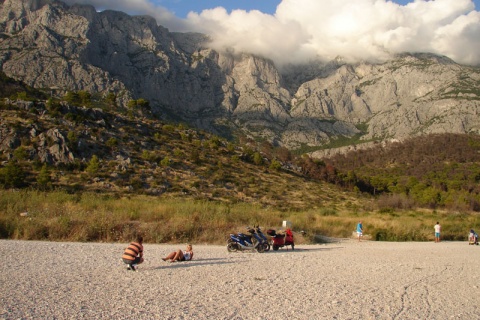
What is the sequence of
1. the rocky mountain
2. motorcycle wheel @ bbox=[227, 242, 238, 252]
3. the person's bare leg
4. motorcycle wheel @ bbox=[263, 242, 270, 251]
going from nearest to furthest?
1. the person's bare leg
2. motorcycle wheel @ bbox=[227, 242, 238, 252]
3. motorcycle wheel @ bbox=[263, 242, 270, 251]
4. the rocky mountain

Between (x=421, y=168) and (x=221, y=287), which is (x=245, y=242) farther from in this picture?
(x=421, y=168)

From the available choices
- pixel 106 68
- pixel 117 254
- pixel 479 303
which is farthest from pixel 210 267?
pixel 106 68

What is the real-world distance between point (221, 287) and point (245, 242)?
18.7 ft

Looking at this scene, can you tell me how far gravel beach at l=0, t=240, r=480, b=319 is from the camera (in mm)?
5984

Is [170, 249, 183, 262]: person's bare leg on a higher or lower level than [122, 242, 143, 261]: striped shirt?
lower

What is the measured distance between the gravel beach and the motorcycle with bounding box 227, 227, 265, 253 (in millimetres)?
1060

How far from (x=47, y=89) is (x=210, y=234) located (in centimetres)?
13672

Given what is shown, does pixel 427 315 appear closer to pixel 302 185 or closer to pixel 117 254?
pixel 117 254

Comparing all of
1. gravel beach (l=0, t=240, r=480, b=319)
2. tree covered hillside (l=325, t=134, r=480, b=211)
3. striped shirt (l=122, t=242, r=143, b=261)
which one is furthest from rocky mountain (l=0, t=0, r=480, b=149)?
striped shirt (l=122, t=242, r=143, b=261)

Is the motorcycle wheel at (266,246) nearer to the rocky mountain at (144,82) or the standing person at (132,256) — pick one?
the standing person at (132,256)

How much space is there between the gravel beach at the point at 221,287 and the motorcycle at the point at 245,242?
106cm

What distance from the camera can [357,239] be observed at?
21922mm

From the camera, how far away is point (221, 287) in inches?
303

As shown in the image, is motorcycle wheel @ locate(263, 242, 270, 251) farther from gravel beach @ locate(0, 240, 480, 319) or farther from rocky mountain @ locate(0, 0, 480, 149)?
rocky mountain @ locate(0, 0, 480, 149)
